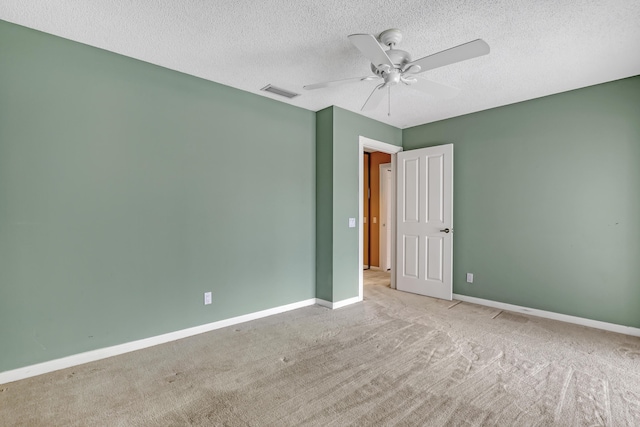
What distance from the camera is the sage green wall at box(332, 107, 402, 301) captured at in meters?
4.00

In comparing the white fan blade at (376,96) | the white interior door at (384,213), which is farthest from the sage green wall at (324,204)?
the white interior door at (384,213)

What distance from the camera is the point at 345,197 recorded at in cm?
412

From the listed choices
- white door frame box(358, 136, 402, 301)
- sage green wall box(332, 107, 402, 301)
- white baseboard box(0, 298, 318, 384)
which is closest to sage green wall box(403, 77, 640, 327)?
white door frame box(358, 136, 402, 301)

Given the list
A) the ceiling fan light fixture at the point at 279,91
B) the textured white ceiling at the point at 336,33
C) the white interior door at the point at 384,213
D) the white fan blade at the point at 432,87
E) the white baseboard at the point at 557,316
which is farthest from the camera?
the white interior door at the point at 384,213

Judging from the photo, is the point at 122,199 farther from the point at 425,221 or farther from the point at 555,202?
the point at 555,202

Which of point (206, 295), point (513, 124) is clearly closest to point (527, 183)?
point (513, 124)

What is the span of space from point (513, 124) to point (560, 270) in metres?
1.82

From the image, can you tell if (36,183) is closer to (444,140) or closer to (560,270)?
(444,140)

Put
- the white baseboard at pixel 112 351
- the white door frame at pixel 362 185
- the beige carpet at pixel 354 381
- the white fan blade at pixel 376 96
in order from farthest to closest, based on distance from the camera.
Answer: the white door frame at pixel 362 185 → the white fan blade at pixel 376 96 → the white baseboard at pixel 112 351 → the beige carpet at pixel 354 381

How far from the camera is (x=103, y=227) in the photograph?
103 inches

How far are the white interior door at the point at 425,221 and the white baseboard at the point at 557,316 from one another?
35 centimetres

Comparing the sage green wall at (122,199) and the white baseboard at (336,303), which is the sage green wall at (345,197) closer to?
the white baseboard at (336,303)

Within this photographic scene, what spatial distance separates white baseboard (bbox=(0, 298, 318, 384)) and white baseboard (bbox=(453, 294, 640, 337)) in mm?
2747

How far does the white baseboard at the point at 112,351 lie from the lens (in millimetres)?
2275
